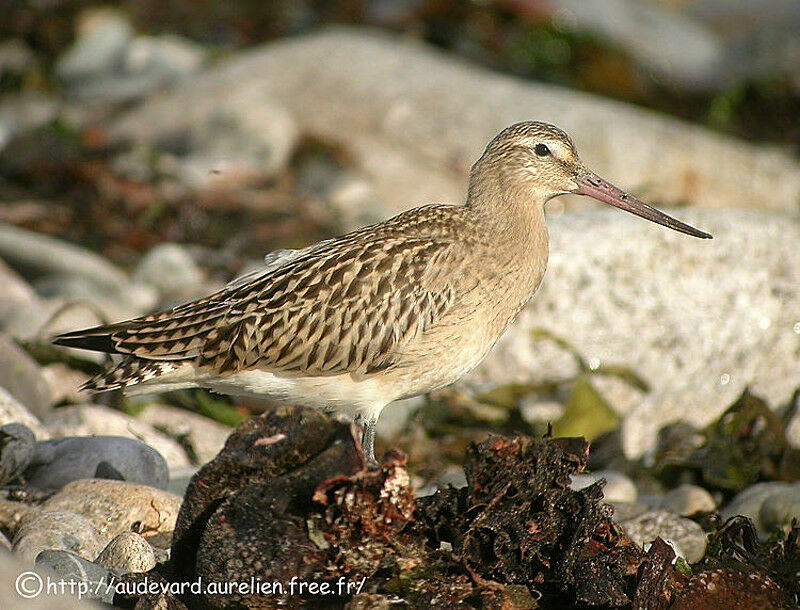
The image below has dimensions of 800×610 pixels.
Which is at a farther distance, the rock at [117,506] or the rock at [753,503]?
the rock at [753,503]

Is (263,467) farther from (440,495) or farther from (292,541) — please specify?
(440,495)

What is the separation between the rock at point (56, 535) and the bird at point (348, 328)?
1.00 meters

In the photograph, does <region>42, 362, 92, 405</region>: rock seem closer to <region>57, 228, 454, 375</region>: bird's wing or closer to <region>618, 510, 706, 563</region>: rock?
<region>57, 228, 454, 375</region>: bird's wing

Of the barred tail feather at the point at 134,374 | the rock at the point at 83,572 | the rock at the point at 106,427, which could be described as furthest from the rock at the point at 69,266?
the rock at the point at 83,572

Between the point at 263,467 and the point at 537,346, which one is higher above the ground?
the point at 263,467

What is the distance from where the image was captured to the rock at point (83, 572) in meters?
5.01

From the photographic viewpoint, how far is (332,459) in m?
5.11

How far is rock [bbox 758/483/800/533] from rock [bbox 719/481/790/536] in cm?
4

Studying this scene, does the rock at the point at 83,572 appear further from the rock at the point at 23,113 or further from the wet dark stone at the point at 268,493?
the rock at the point at 23,113

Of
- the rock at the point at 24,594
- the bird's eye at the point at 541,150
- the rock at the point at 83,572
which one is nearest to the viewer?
the rock at the point at 24,594

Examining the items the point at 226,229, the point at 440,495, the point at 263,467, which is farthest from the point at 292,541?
the point at 226,229

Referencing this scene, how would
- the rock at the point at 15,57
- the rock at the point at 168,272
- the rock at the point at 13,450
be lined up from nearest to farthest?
the rock at the point at 13,450, the rock at the point at 168,272, the rock at the point at 15,57

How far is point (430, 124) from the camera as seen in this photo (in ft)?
43.1

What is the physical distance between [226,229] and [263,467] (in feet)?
22.0
